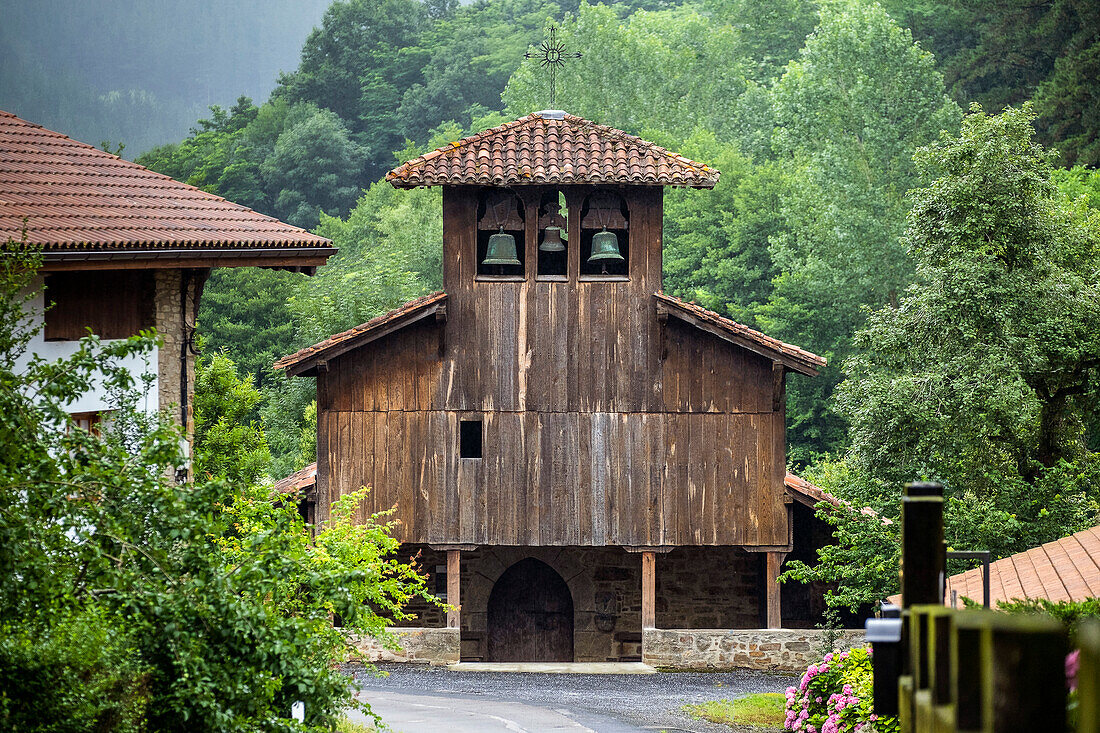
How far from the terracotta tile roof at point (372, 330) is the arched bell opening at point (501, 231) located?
1.03m

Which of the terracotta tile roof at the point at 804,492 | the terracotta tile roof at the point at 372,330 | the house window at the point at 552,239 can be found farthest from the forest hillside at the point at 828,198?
the terracotta tile roof at the point at 372,330

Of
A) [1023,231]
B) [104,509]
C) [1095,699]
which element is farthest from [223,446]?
[1095,699]

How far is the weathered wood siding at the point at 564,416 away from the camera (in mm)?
19953

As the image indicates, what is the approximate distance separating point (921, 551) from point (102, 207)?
471 inches

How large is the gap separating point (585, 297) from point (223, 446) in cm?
969

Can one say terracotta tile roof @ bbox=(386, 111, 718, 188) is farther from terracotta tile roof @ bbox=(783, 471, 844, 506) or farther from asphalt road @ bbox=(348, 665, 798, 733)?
asphalt road @ bbox=(348, 665, 798, 733)

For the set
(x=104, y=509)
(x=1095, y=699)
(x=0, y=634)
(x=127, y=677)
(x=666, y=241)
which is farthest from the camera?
(x=666, y=241)

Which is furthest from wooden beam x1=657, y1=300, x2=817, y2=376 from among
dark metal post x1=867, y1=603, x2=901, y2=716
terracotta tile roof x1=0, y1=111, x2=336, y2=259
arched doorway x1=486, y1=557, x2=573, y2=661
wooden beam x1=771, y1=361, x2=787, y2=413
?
dark metal post x1=867, y1=603, x2=901, y2=716

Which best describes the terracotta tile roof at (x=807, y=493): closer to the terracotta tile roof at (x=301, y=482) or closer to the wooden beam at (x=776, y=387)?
the wooden beam at (x=776, y=387)

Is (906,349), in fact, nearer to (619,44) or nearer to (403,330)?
(403,330)

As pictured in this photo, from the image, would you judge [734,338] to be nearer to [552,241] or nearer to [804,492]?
[804,492]

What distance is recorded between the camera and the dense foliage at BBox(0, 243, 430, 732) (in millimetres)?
7762

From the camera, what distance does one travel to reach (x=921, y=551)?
553 centimetres

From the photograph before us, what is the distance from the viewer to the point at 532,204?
19.8m
